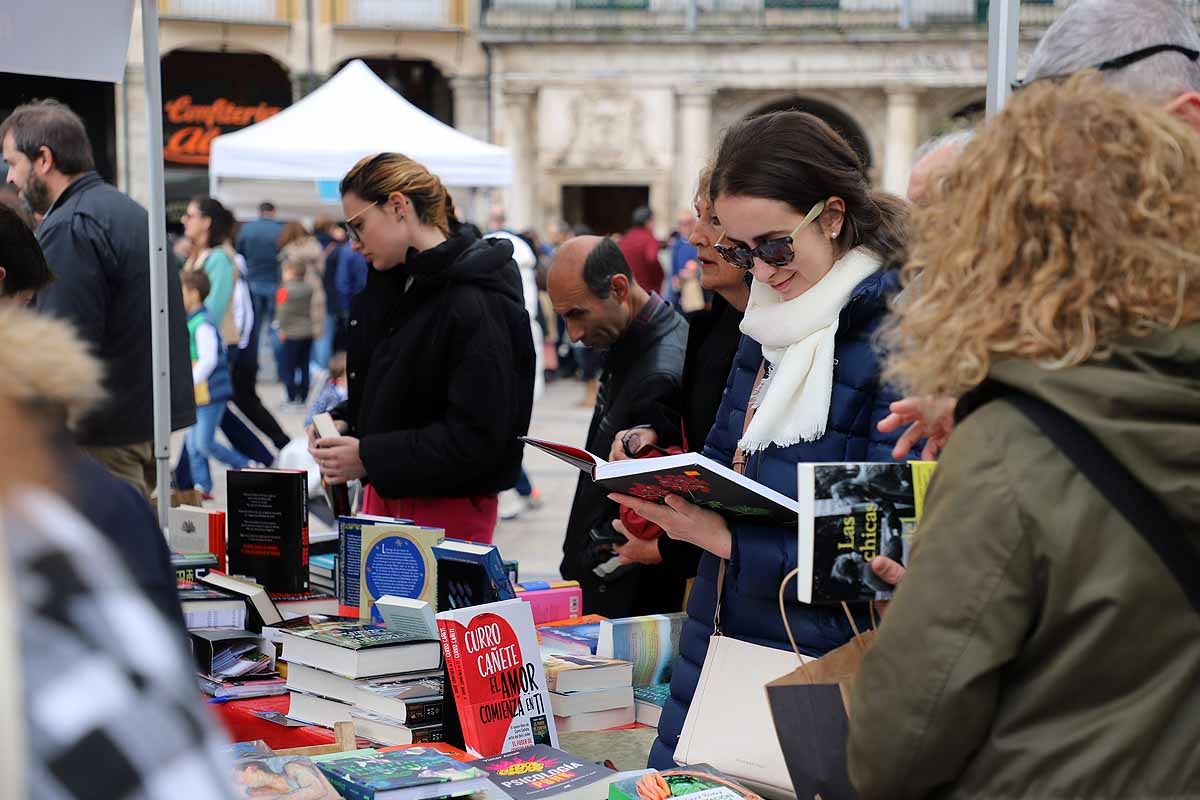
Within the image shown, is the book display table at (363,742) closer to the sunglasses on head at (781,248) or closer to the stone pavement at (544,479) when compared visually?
the sunglasses on head at (781,248)

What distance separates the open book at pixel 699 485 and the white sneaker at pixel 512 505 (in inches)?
232

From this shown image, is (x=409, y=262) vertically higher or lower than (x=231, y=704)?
higher

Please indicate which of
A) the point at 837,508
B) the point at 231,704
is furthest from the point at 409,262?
the point at 837,508

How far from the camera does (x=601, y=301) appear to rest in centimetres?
352

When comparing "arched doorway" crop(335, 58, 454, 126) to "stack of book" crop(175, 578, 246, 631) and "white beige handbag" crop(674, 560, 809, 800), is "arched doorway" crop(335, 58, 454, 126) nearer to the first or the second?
"stack of book" crop(175, 578, 246, 631)

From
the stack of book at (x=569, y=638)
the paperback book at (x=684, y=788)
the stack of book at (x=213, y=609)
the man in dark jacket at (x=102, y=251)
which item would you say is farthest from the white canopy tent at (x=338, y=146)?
the paperback book at (x=684, y=788)

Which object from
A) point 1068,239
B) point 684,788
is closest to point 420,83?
point 684,788

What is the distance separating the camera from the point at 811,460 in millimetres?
2082

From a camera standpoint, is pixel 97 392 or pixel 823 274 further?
pixel 823 274

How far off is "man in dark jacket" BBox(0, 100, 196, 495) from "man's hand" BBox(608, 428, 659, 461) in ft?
5.29

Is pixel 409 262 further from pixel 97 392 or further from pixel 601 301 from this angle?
pixel 97 392

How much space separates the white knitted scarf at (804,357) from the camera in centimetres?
207

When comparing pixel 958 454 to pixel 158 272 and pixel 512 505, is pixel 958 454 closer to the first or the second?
pixel 158 272

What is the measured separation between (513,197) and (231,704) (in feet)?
62.6
